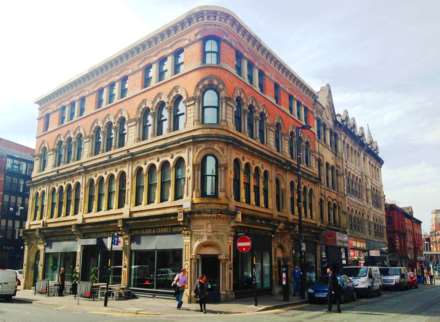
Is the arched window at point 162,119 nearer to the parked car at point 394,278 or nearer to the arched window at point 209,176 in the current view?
the arched window at point 209,176

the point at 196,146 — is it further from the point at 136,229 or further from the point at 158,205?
the point at 136,229

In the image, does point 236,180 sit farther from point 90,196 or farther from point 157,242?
point 90,196

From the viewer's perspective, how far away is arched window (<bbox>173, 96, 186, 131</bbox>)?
80.9 ft

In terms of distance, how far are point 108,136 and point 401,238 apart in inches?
2202

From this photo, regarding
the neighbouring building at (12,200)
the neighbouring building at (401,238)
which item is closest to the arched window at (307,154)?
the neighbouring building at (401,238)

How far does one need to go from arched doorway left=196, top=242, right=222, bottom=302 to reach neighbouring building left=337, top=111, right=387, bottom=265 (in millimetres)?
24365

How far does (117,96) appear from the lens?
29.7 meters

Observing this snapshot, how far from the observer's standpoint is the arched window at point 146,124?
86.9 ft

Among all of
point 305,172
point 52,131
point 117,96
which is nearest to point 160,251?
point 117,96

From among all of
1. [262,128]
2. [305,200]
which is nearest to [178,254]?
[262,128]

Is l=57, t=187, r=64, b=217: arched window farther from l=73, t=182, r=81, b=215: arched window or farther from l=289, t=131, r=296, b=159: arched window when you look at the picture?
l=289, t=131, r=296, b=159: arched window

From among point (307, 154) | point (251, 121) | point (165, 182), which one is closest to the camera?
point (165, 182)

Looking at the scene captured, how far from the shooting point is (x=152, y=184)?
25172 mm

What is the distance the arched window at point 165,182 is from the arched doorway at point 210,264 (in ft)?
14.1
